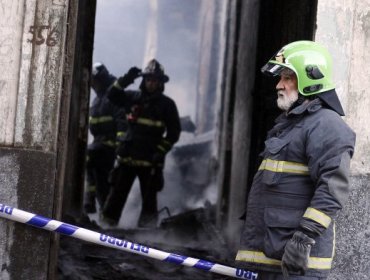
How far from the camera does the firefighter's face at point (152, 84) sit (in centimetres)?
894

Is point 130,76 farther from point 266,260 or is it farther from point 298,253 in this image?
point 298,253

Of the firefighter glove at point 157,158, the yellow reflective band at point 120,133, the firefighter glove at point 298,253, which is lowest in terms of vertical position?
the firefighter glove at point 157,158

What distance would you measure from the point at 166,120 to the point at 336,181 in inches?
230

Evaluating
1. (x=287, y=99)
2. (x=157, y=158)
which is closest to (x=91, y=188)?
(x=157, y=158)

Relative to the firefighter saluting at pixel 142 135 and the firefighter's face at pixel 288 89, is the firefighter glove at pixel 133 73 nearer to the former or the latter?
the firefighter saluting at pixel 142 135

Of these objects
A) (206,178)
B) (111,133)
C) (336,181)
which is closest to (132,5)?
(206,178)

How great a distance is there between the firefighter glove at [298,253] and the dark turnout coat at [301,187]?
2.4 inches

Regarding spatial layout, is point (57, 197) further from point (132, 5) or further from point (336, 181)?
point (132, 5)

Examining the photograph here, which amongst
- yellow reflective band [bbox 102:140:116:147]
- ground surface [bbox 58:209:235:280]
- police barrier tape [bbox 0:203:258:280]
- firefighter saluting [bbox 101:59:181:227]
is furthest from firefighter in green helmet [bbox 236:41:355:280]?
yellow reflective band [bbox 102:140:116:147]

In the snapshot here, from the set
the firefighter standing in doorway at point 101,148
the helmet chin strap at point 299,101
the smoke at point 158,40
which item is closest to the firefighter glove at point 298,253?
the helmet chin strap at point 299,101

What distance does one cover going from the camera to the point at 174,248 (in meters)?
7.27

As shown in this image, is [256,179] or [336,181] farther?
[256,179]

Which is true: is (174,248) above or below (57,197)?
below

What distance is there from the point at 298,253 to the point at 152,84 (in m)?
5.83
